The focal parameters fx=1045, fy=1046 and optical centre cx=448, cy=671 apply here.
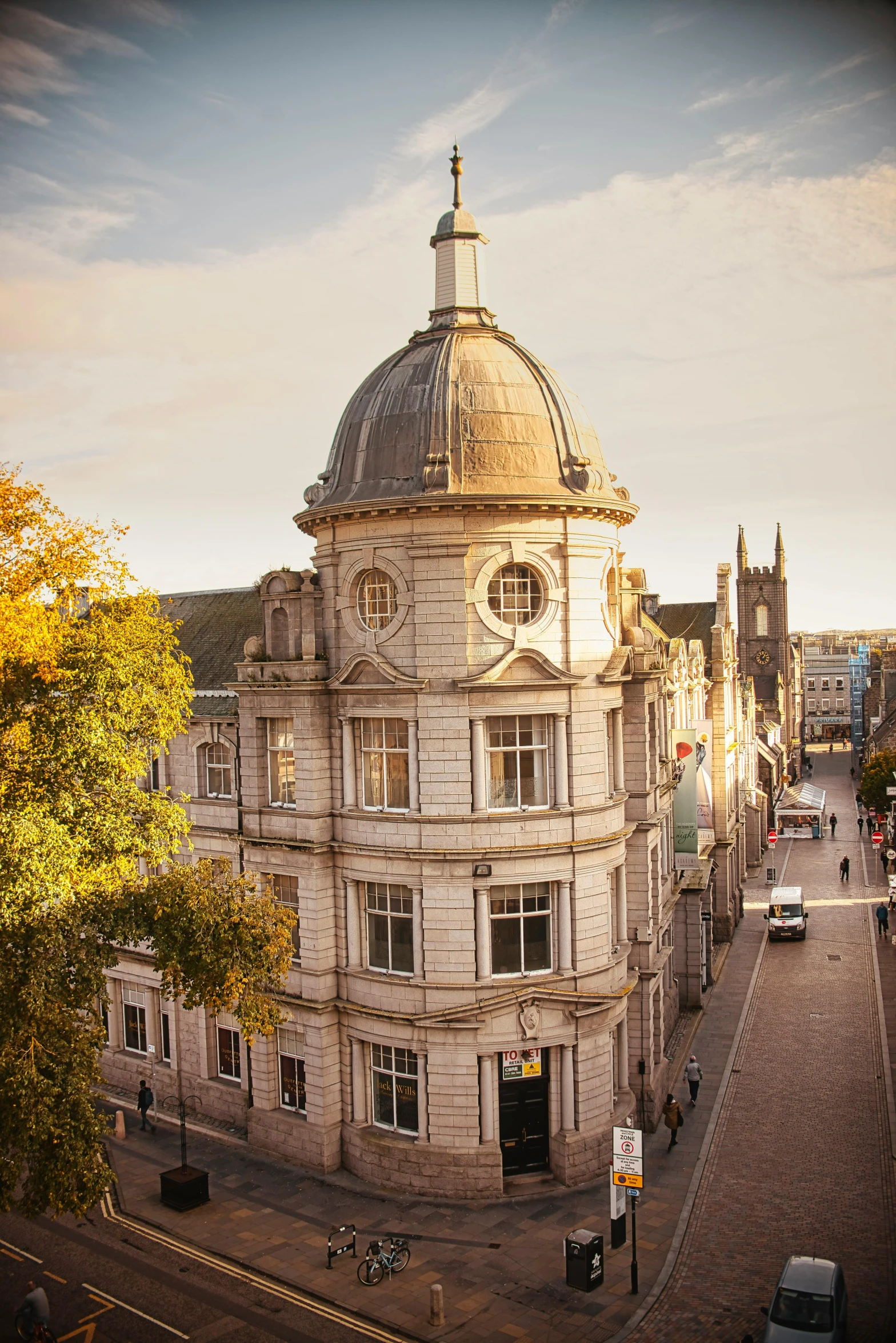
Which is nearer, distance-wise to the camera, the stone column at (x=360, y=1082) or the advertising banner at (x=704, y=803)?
the stone column at (x=360, y=1082)

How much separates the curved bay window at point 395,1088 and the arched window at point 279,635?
1069 cm

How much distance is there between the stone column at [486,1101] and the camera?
25516 millimetres

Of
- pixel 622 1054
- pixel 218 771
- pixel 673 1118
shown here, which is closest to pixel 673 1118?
pixel 673 1118

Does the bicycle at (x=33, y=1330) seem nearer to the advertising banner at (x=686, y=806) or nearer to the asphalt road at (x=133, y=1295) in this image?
the asphalt road at (x=133, y=1295)

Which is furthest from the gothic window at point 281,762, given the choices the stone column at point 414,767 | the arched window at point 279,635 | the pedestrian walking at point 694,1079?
the pedestrian walking at point 694,1079

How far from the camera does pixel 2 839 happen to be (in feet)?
65.2

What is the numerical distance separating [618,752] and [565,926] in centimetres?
523

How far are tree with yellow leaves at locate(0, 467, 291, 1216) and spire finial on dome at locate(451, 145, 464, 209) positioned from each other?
582 inches

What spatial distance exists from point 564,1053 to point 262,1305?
29.3 feet

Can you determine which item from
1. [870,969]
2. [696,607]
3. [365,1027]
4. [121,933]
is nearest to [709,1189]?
[365,1027]

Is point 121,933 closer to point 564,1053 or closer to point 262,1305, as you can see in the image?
point 262,1305

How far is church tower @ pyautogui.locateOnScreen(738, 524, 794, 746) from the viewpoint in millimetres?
115875

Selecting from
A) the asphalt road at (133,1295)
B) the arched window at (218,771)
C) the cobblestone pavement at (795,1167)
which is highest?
the arched window at (218,771)

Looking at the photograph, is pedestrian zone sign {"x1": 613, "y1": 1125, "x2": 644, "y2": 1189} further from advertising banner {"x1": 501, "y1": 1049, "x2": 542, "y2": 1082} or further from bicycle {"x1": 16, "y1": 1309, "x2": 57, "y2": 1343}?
bicycle {"x1": 16, "y1": 1309, "x2": 57, "y2": 1343}
